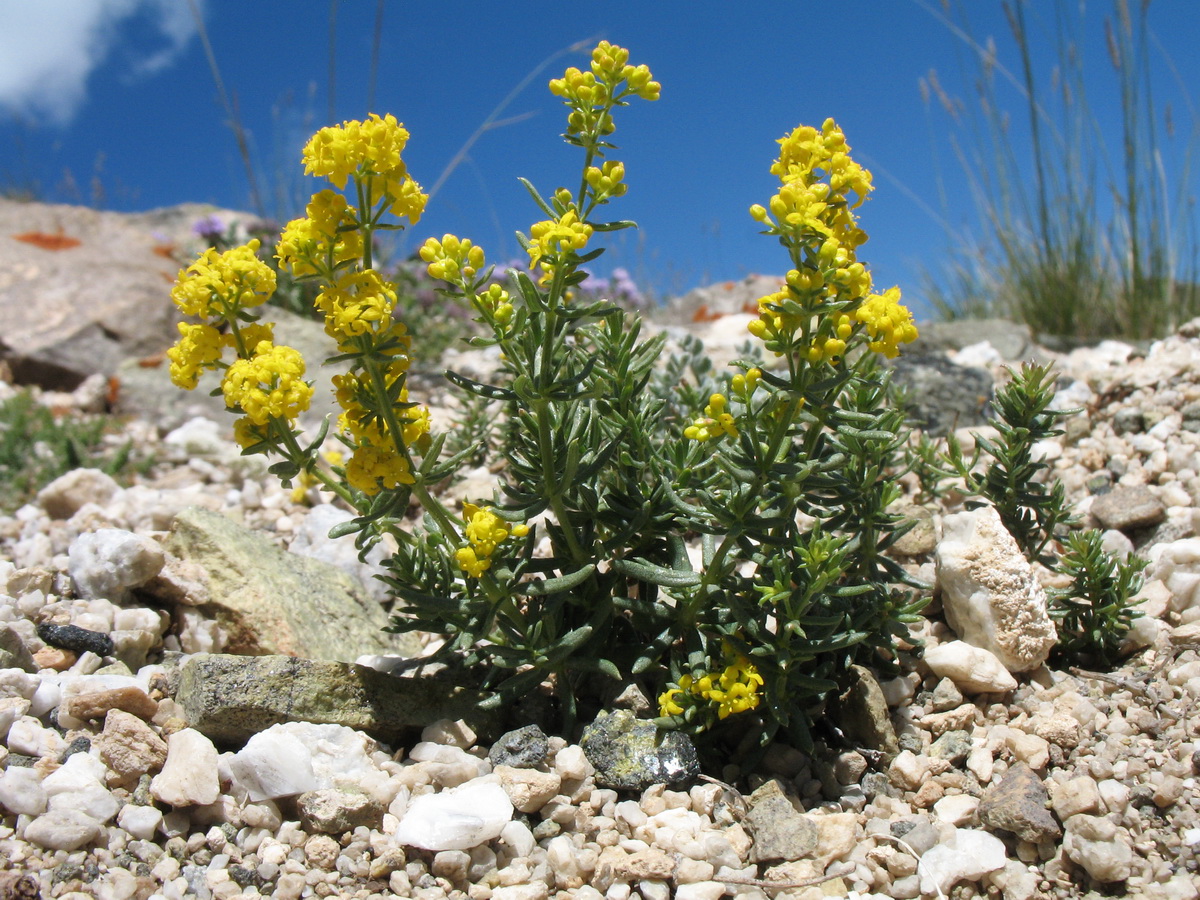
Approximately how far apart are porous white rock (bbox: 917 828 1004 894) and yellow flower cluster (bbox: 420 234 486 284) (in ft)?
5.78

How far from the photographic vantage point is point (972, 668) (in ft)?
9.10

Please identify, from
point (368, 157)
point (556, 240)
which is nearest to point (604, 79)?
point (556, 240)

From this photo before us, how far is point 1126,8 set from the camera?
7.39 m

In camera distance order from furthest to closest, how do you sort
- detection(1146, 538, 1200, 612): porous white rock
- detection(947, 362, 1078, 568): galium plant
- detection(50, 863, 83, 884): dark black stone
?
detection(1146, 538, 1200, 612): porous white rock, detection(947, 362, 1078, 568): galium plant, detection(50, 863, 83, 884): dark black stone

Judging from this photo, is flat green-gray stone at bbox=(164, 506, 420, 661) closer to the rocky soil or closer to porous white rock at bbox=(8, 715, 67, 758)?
the rocky soil

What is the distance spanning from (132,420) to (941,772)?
18.9 ft

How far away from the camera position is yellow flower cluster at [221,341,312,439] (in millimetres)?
2188

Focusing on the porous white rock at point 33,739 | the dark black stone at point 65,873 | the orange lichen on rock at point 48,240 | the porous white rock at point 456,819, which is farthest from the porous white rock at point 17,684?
the orange lichen on rock at point 48,240

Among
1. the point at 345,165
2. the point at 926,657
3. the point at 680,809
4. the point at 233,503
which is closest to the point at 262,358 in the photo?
the point at 345,165

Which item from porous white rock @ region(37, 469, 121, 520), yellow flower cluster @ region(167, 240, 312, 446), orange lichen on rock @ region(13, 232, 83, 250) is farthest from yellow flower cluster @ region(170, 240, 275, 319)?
orange lichen on rock @ region(13, 232, 83, 250)

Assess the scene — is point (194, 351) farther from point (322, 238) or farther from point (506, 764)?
point (506, 764)

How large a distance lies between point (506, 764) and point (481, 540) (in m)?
0.62

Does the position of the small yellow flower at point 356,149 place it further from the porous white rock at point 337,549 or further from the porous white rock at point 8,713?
the porous white rock at point 337,549

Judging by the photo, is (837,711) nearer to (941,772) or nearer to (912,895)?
(941,772)
